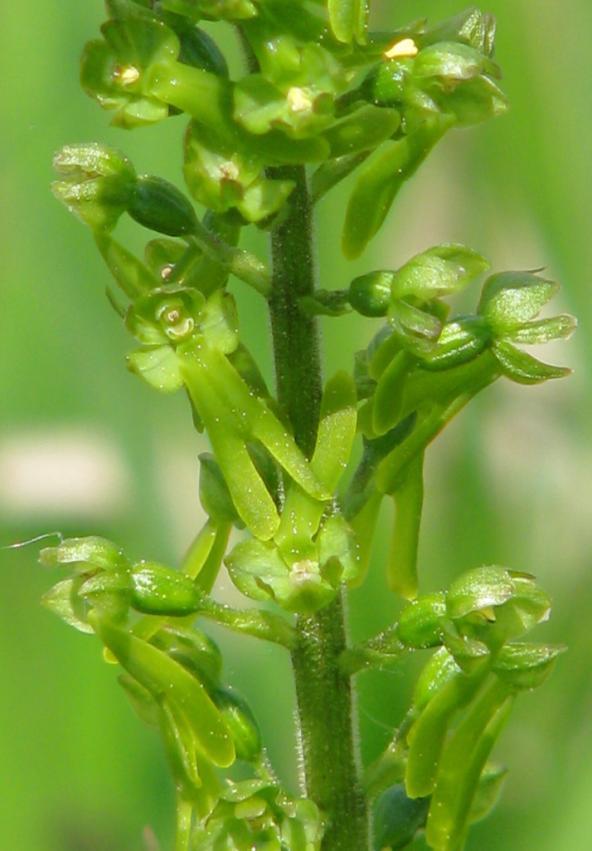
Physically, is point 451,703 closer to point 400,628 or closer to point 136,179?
point 400,628

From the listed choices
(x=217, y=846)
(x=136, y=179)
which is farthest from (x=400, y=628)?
(x=136, y=179)

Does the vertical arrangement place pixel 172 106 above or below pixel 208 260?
above

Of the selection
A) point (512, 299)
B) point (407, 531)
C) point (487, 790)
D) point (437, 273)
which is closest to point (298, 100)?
point (437, 273)

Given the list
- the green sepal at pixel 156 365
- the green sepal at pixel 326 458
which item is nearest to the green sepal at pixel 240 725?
the green sepal at pixel 326 458

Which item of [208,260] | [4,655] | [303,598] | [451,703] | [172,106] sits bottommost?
[4,655]

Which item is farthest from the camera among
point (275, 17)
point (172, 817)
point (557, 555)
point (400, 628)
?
point (557, 555)

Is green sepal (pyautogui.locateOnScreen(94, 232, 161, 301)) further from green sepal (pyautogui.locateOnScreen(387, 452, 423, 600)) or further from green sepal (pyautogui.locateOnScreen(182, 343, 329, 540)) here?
green sepal (pyautogui.locateOnScreen(387, 452, 423, 600))

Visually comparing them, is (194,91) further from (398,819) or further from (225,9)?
(398,819)

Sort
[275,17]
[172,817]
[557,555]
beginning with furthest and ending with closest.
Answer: [557,555] < [172,817] < [275,17]
